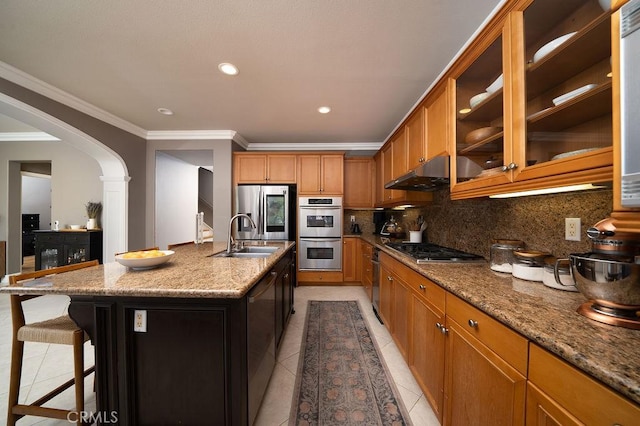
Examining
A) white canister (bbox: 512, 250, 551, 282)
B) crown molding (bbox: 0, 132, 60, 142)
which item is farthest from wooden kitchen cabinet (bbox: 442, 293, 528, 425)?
crown molding (bbox: 0, 132, 60, 142)

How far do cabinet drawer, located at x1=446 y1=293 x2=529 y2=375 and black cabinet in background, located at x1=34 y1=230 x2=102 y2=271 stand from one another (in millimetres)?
5017

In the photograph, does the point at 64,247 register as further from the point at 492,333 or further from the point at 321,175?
the point at 492,333

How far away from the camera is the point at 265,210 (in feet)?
12.6

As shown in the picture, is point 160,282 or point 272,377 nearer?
point 160,282

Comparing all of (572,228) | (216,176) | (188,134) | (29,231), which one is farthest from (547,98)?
(29,231)

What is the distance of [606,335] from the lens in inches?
26.4

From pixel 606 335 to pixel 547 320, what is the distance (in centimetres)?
12

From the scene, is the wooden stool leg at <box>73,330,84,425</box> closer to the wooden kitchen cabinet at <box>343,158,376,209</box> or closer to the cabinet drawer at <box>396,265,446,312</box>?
the cabinet drawer at <box>396,265,446,312</box>

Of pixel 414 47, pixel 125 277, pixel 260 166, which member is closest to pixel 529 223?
pixel 414 47

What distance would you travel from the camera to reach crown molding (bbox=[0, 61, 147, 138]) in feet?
7.09

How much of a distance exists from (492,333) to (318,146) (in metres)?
3.95

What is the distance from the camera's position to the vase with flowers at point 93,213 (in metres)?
3.81

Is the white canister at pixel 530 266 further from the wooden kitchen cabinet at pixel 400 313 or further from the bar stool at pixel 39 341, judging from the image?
the bar stool at pixel 39 341

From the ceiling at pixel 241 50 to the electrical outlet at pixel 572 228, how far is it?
1.41m
